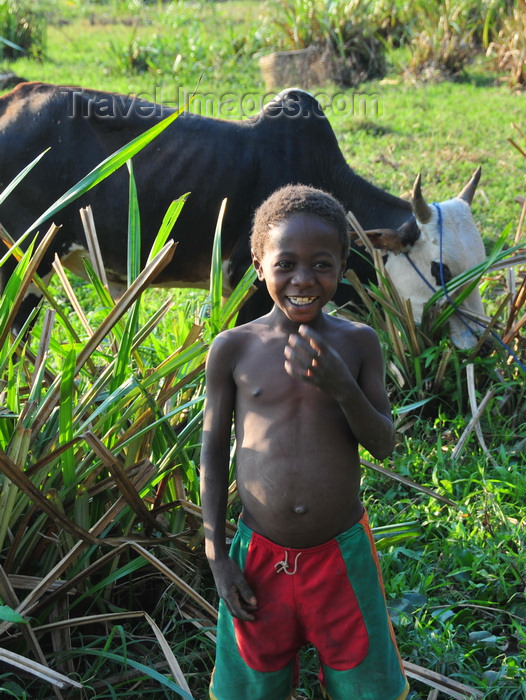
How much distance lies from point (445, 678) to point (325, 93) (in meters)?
8.26

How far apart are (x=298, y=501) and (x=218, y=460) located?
0.74ft

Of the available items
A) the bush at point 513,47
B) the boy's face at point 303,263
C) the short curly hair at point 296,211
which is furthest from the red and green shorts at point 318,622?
the bush at point 513,47

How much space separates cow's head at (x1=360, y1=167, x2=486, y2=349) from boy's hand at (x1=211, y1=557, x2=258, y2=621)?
248cm

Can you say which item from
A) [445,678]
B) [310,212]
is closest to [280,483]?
[310,212]

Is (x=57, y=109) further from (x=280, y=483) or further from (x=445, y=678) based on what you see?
(x=445, y=678)

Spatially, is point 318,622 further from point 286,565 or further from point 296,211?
point 296,211

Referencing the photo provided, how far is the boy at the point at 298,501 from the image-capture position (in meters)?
1.70

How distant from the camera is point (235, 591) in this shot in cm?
173

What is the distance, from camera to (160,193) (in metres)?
4.02

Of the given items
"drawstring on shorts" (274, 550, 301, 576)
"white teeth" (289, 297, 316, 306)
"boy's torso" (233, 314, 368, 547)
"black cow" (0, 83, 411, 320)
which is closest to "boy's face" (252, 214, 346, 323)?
"white teeth" (289, 297, 316, 306)

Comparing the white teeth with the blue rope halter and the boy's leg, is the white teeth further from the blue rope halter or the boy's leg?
the blue rope halter

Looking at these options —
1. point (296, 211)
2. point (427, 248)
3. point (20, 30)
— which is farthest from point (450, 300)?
point (20, 30)

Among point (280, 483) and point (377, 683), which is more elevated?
point (280, 483)

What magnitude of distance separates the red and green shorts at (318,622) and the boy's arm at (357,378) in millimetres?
254
